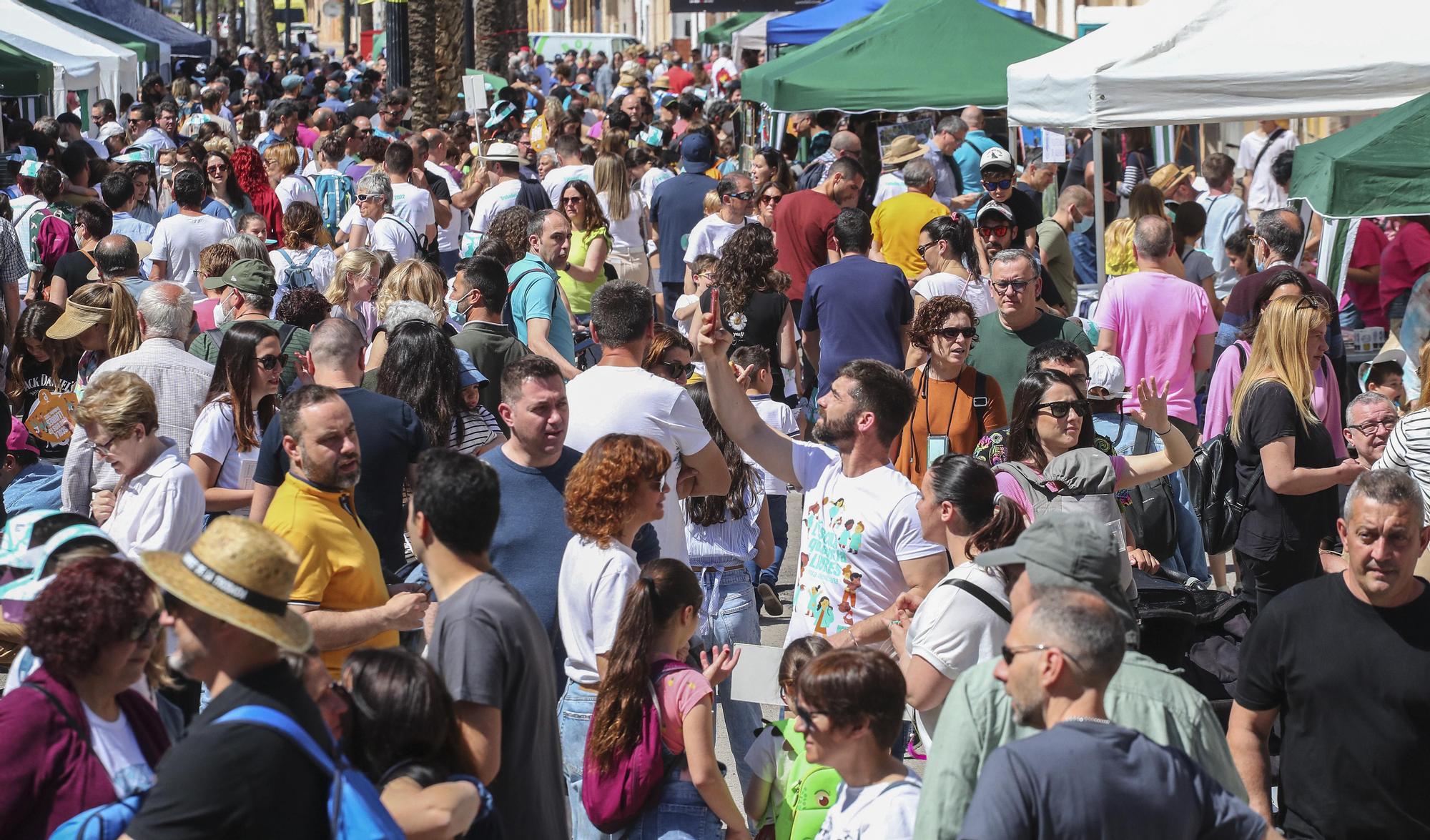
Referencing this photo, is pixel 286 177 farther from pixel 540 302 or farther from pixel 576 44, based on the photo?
pixel 576 44

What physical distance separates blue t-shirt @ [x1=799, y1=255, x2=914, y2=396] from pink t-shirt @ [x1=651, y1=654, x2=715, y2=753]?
4316mm

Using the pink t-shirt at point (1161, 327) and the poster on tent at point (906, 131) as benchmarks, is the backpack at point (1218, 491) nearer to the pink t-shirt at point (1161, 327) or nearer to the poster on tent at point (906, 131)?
the pink t-shirt at point (1161, 327)

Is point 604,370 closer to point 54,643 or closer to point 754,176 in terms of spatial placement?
point 54,643

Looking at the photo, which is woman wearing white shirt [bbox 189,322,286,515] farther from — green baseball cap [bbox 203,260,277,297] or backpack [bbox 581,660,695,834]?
backpack [bbox 581,660,695,834]

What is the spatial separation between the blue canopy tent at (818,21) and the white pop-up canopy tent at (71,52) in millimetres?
8786

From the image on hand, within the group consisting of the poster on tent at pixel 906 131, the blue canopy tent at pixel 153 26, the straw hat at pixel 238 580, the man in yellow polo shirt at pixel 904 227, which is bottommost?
the straw hat at pixel 238 580

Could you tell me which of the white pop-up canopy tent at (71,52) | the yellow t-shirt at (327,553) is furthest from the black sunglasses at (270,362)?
the white pop-up canopy tent at (71,52)

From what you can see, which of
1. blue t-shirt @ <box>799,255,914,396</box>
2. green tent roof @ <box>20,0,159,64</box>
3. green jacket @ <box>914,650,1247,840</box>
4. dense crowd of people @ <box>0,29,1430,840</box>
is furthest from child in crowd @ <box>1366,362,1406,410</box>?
green tent roof @ <box>20,0,159,64</box>

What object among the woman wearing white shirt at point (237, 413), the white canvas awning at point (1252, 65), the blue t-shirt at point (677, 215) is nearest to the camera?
the woman wearing white shirt at point (237, 413)

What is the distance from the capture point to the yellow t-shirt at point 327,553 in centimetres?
411

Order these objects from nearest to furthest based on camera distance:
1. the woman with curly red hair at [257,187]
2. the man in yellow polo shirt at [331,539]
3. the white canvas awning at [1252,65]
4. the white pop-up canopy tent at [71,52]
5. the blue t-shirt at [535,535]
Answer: the man in yellow polo shirt at [331,539], the blue t-shirt at [535,535], the white canvas awning at [1252,65], the woman with curly red hair at [257,187], the white pop-up canopy tent at [71,52]

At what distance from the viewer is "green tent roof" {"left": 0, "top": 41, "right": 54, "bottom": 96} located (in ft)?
48.3

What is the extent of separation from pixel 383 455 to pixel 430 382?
732 millimetres

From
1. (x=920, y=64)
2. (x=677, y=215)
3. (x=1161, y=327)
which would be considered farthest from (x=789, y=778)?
(x=920, y=64)
